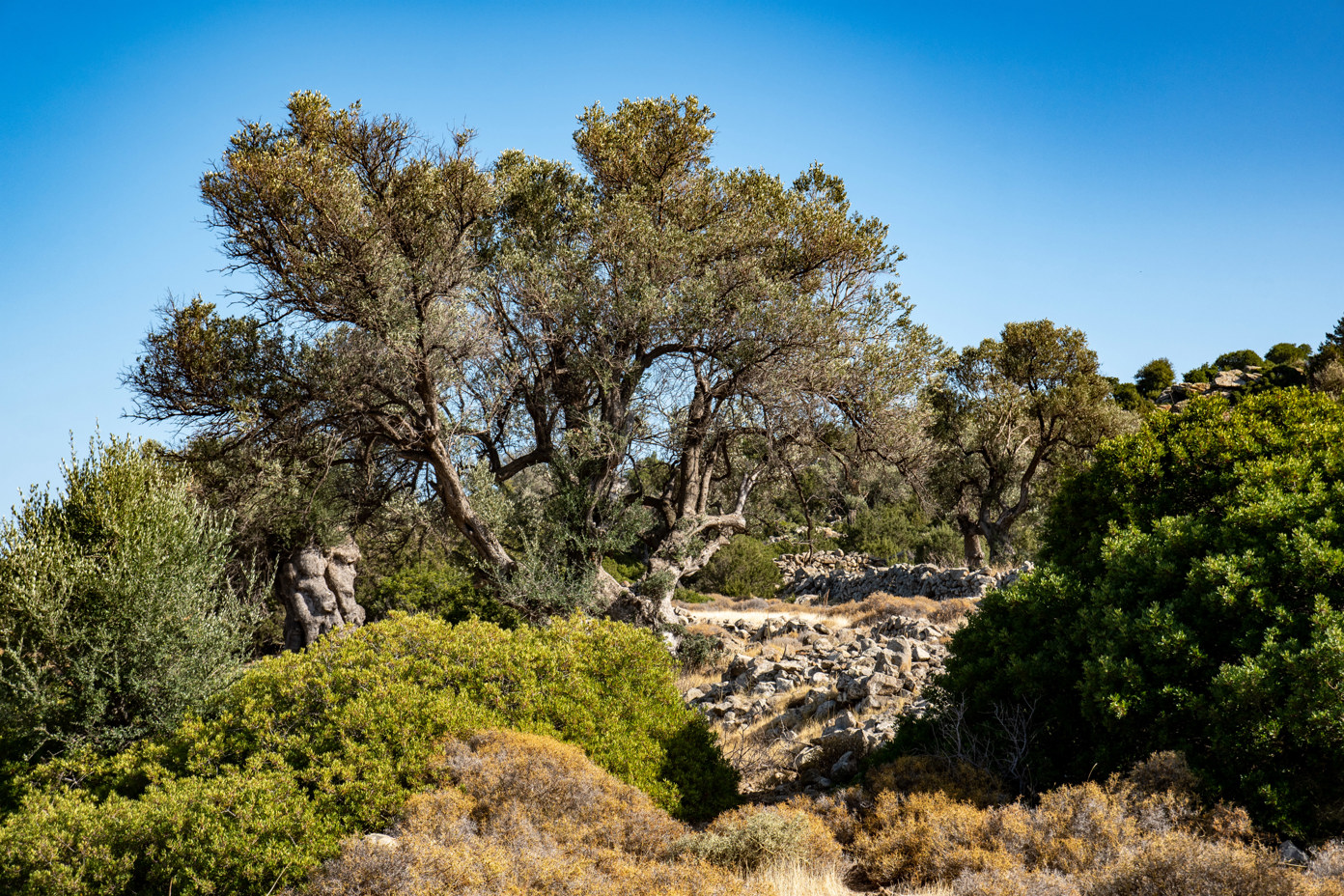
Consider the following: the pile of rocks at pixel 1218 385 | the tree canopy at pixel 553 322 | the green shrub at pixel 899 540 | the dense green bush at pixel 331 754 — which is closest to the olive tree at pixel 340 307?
the tree canopy at pixel 553 322

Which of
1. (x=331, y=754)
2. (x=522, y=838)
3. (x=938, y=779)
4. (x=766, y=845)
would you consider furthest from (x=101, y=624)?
(x=938, y=779)

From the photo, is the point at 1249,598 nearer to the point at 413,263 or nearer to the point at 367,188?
the point at 413,263

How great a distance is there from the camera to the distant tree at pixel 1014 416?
25.3 meters

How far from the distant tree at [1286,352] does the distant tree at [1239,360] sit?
59 cm

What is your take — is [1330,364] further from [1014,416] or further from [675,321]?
[675,321]

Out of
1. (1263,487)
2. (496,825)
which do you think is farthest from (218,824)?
(1263,487)

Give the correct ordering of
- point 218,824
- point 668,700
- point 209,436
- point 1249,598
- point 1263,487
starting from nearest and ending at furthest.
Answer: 1. point 218,824
2. point 1249,598
3. point 1263,487
4. point 668,700
5. point 209,436

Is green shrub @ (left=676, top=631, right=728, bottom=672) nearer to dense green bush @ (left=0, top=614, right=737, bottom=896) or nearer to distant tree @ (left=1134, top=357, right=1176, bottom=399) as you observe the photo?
dense green bush @ (left=0, top=614, right=737, bottom=896)

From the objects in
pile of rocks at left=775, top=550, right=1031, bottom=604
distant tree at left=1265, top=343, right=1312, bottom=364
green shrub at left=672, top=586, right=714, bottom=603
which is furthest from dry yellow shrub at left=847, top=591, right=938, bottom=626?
distant tree at left=1265, top=343, right=1312, bottom=364

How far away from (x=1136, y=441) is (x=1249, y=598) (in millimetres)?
2633

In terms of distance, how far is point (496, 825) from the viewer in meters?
6.02

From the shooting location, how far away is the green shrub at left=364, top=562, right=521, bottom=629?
1562cm

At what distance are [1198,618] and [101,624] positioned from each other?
36.6 ft

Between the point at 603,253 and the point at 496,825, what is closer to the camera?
the point at 496,825
